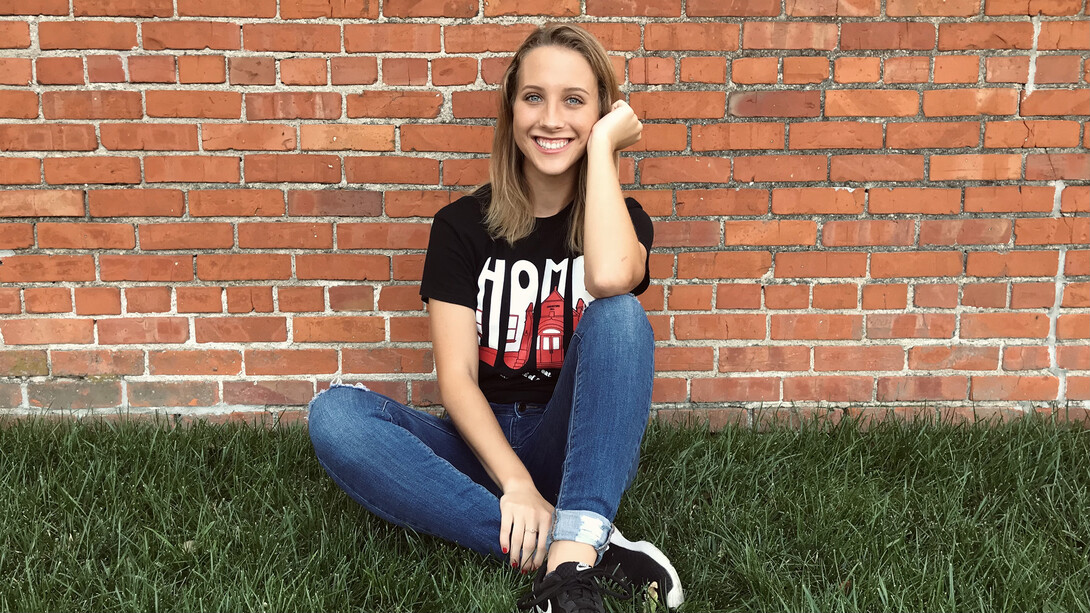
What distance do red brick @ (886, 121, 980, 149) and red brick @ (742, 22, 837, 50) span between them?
34 centimetres

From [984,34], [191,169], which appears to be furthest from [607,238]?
[984,34]

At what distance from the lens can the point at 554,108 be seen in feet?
6.12

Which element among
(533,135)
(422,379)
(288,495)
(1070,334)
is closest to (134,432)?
(288,495)

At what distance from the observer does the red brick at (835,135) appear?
2447 mm

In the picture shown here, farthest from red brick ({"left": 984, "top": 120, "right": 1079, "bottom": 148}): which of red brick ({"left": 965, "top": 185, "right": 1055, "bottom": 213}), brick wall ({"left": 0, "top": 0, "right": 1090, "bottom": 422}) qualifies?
red brick ({"left": 965, "top": 185, "right": 1055, "bottom": 213})

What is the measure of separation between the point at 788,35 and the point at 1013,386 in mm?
1370

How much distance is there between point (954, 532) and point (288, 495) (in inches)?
64.3

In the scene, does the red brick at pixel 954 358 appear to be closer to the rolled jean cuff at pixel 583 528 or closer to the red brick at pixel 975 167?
the red brick at pixel 975 167

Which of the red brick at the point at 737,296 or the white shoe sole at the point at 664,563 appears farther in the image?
the red brick at the point at 737,296

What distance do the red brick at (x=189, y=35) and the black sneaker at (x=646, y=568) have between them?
1.84 m

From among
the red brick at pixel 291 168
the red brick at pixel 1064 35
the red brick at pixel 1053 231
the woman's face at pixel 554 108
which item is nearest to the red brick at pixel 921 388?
the red brick at pixel 1053 231

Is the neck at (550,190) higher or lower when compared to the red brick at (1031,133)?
lower

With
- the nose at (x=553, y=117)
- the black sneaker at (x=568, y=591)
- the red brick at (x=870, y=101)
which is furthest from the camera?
the red brick at (x=870, y=101)

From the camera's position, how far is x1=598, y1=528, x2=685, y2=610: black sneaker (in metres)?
1.60
